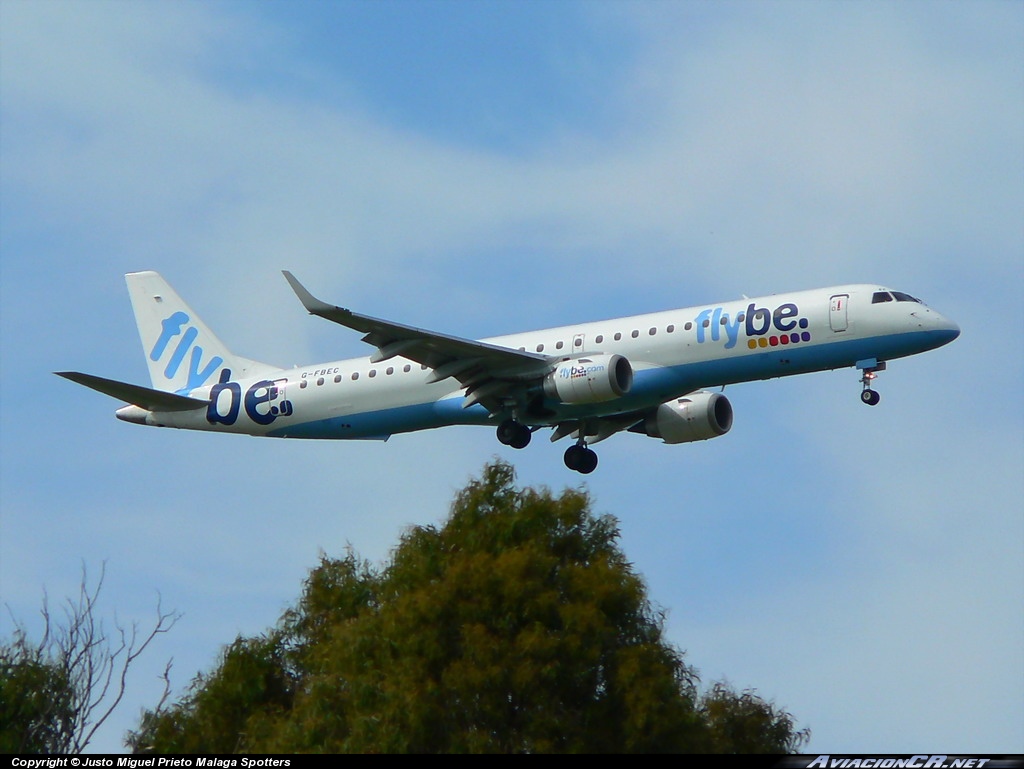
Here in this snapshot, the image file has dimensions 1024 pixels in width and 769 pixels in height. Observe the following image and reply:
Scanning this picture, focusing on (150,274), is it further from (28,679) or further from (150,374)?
(28,679)

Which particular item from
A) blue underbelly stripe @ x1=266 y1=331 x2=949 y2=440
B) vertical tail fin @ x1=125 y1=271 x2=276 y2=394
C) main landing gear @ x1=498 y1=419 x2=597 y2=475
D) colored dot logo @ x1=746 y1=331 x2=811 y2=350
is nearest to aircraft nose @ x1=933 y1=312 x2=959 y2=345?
blue underbelly stripe @ x1=266 y1=331 x2=949 y2=440

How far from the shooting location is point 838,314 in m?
43.7

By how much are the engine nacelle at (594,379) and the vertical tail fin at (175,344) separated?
11.9 metres

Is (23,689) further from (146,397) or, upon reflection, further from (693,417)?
(693,417)

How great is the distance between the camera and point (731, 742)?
141 ft

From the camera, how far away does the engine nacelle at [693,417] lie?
162ft

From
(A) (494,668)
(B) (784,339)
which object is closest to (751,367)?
(B) (784,339)

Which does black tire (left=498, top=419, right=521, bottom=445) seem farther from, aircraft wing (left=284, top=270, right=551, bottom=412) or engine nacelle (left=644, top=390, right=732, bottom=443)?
engine nacelle (left=644, top=390, right=732, bottom=443)

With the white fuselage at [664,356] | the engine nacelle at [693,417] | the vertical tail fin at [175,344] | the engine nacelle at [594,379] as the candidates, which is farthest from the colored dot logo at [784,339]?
the vertical tail fin at [175,344]

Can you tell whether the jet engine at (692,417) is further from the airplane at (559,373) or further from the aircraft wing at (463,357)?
the aircraft wing at (463,357)

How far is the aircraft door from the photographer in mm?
43594

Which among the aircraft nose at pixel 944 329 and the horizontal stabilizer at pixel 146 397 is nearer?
the aircraft nose at pixel 944 329

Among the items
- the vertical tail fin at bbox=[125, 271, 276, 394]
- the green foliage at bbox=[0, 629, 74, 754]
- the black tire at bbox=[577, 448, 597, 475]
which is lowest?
the green foliage at bbox=[0, 629, 74, 754]

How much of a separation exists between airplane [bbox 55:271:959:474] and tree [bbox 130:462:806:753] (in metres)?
3.34
